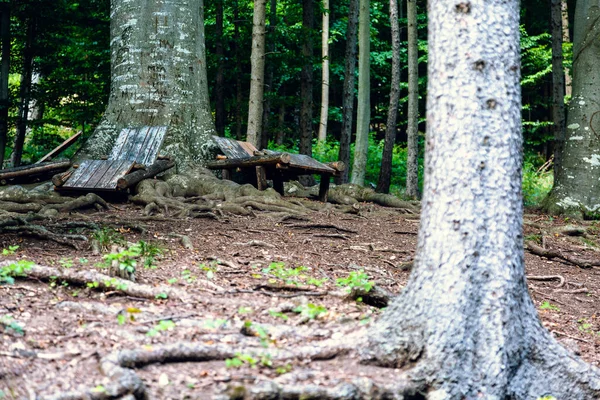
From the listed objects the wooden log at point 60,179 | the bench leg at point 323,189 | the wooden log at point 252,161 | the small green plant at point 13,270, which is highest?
the wooden log at point 252,161

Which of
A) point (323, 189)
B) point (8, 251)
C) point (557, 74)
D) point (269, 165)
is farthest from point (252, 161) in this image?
point (557, 74)

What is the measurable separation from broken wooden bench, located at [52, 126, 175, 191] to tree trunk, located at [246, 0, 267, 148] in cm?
272

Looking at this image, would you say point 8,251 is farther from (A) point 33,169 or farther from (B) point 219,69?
(B) point 219,69

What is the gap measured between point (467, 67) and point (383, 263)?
4206mm

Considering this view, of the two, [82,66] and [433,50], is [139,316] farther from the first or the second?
[82,66]

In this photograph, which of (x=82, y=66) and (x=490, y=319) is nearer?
(x=490, y=319)

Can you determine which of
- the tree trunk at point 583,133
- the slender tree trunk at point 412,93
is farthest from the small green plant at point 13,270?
the slender tree trunk at point 412,93

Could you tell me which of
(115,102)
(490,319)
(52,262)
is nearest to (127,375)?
(490,319)

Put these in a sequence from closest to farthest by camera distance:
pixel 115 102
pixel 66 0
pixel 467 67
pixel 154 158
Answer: pixel 467 67, pixel 154 158, pixel 115 102, pixel 66 0

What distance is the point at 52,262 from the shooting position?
6266mm

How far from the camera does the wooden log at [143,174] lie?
997cm

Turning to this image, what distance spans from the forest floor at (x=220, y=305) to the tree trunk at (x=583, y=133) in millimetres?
3695

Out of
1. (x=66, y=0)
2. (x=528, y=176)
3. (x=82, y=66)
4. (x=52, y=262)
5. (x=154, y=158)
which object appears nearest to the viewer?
(x=52, y=262)

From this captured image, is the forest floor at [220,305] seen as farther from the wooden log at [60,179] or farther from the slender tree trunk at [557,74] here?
the slender tree trunk at [557,74]
